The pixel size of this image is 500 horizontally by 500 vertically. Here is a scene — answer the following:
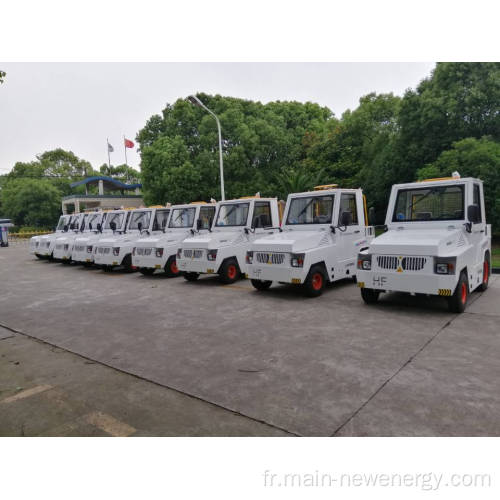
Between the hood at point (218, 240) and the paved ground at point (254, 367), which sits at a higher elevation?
the hood at point (218, 240)

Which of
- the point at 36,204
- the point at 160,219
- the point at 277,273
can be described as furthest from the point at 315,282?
the point at 36,204

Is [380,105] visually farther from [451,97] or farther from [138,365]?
[138,365]

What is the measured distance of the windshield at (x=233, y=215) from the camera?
10.3m

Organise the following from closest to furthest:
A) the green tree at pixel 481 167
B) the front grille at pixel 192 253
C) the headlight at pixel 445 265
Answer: the headlight at pixel 445 265 < the front grille at pixel 192 253 < the green tree at pixel 481 167

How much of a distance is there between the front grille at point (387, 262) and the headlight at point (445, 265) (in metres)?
0.61

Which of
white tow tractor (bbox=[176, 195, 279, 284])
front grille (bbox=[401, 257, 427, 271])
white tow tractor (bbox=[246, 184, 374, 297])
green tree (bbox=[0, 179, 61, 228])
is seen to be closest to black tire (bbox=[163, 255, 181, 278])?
white tow tractor (bbox=[176, 195, 279, 284])

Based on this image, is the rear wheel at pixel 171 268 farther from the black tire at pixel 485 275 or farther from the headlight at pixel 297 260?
the black tire at pixel 485 275

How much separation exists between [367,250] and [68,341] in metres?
4.96

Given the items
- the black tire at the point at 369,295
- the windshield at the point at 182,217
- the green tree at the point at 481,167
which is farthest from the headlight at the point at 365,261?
the green tree at the point at 481,167

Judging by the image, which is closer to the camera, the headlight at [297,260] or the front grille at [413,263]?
the front grille at [413,263]

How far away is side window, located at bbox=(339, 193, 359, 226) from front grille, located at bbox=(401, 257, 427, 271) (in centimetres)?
245

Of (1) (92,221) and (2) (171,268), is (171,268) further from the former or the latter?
(1) (92,221)

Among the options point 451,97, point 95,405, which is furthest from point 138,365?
point 451,97

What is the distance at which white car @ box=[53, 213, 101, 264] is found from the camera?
15570 mm
